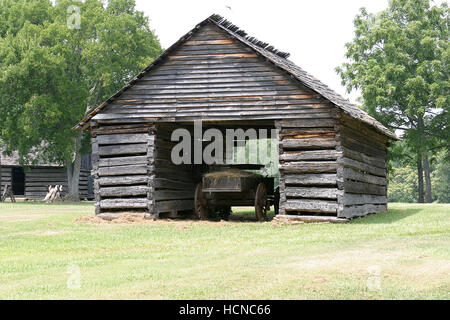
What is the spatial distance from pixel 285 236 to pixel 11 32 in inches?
1156

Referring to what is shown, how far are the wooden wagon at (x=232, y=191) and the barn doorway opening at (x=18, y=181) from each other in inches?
1085

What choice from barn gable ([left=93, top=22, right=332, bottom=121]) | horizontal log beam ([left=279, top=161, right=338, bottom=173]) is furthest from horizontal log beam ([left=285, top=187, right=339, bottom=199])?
barn gable ([left=93, top=22, right=332, bottom=121])

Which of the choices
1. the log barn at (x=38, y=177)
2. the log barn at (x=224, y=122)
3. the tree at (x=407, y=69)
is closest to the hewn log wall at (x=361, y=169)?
the log barn at (x=224, y=122)

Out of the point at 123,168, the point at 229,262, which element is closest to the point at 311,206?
the point at 123,168

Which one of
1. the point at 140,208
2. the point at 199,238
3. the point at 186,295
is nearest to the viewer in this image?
the point at 186,295

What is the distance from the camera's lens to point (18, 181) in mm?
42344

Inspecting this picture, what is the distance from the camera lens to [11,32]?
35812 millimetres

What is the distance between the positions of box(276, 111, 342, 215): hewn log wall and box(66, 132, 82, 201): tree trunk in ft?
71.1

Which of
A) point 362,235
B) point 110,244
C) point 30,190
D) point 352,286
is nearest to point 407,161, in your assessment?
point 30,190

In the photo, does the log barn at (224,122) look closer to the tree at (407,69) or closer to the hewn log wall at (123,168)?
the hewn log wall at (123,168)

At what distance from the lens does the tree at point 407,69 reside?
1444 inches

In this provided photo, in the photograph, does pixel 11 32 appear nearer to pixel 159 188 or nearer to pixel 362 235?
pixel 159 188

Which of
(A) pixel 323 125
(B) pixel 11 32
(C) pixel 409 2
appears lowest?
(A) pixel 323 125

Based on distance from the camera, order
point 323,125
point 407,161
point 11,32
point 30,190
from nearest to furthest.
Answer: point 323,125 < point 11,32 < point 30,190 < point 407,161
